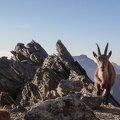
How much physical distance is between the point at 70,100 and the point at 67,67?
49.5 m

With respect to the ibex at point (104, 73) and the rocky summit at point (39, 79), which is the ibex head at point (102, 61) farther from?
the rocky summit at point (39, 79)

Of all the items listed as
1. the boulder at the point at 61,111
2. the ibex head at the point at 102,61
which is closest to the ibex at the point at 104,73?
the ibex head at the point at 102,61

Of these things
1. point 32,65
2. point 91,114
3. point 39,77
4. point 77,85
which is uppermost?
point 32,65

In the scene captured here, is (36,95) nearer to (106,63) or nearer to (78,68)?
Answer: (78,68)

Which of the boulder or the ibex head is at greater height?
the ibex head

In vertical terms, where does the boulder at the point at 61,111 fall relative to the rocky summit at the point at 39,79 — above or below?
below

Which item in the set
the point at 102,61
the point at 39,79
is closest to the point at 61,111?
the point at 102,61

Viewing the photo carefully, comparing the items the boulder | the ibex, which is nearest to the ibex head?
the ibex

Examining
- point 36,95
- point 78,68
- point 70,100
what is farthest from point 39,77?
point 70,100

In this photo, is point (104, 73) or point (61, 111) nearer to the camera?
point (61, 111)

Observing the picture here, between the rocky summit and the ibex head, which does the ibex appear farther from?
the rocky summit

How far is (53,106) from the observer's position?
37.1ft

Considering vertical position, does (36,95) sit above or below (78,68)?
below

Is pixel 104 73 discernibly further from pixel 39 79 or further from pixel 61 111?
pixel 39 79
